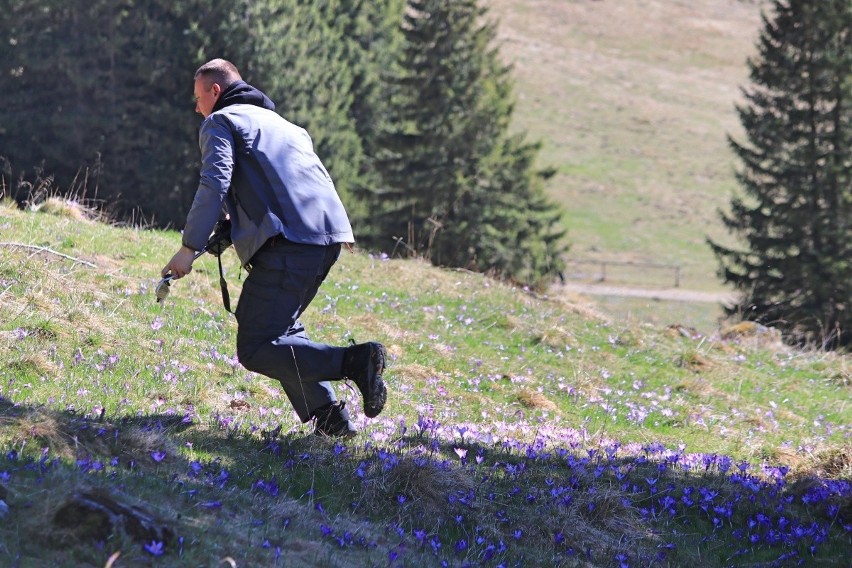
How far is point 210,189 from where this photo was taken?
5.52 m

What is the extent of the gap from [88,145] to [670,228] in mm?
31302

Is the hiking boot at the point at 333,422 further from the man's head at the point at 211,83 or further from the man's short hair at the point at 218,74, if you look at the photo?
the man's short hair at the point at 218,74

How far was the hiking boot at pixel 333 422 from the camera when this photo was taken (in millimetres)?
6094

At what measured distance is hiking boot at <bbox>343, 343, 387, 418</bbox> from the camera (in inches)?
225

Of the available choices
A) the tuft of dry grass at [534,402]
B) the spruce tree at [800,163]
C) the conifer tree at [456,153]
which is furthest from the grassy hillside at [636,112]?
the tuft of dry grass at [534,402]

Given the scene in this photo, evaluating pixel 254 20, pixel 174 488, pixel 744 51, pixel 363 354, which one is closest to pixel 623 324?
pixel 363 354

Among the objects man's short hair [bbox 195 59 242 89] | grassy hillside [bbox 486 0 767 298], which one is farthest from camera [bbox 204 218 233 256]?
grassy hillside [bbox 486 0 767 298]

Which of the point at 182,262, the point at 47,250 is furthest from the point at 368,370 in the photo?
the point at 47,250

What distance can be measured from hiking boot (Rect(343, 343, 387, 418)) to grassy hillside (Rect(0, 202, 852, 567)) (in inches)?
13.5

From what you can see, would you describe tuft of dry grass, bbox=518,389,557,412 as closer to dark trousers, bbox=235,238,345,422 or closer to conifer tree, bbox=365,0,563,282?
dark trousers, bbox=235,238,345,422

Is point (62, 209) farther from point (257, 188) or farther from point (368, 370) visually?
point (368, 370)

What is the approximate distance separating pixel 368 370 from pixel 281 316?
575mm

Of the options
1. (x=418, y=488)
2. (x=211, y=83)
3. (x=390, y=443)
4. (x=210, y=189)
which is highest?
(x=211, y=83)

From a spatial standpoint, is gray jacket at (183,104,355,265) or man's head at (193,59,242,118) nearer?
gray jacket at (183,104,355,265)
